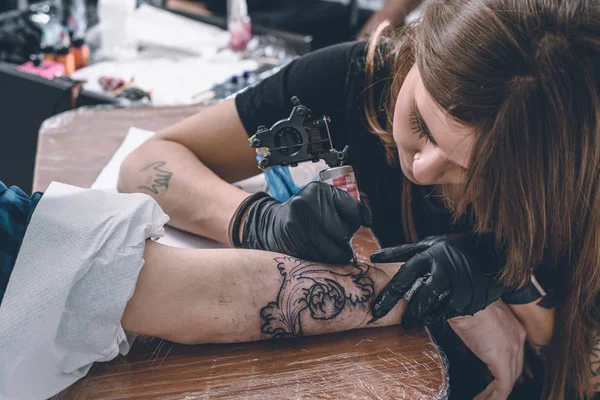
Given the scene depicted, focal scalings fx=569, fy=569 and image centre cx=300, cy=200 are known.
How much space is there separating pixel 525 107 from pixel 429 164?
0.20 metres

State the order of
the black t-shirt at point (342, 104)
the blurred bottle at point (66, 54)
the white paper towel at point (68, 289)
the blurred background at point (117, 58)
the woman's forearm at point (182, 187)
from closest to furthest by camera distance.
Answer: the white paper towel at point (68, 289)
the woman's forearm at point (182, 187)
the black t-shirt at point (342, 104)
the blurred background at point (117, 58)
the blurred bottle at point (66, 54)

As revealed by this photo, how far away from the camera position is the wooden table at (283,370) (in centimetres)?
85

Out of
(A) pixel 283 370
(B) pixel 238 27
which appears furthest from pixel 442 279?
(B) pixel 238 27

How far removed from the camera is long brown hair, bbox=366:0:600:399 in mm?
808

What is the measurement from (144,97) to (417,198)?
106 cm

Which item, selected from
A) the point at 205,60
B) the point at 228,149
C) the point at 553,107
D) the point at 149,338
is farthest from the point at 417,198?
the point at 205,60

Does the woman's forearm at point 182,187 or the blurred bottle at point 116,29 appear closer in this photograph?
the woman's forearm at point 182,187

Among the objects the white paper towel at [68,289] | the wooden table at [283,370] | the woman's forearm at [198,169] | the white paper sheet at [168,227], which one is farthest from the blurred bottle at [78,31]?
the wooden table at [283,370]

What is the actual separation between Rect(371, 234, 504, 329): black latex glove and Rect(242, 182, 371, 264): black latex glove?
0.34 ft

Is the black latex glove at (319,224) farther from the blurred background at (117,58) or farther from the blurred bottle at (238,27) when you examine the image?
the blurred bottle at (238,27)

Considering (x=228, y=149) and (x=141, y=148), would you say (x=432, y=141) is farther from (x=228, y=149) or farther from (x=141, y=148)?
(x=141, y=148)

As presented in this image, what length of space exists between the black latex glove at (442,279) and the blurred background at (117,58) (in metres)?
1.03

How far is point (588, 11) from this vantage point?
821 millimetres

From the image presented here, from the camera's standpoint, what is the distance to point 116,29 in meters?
2.40
